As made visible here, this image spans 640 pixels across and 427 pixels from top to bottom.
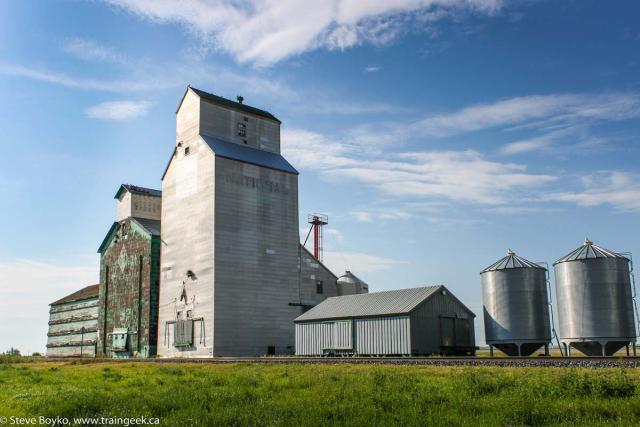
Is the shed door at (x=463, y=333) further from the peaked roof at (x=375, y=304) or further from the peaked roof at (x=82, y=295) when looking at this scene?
the peaked roof at (x=82, y=295)

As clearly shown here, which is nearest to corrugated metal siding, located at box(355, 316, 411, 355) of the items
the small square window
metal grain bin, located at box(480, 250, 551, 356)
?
metal grain bin, located at box(480, 250, 551, 356)

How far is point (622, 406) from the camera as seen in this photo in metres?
13.7

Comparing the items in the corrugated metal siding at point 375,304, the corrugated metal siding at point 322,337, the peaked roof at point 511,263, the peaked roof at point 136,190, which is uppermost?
the peaked roof at point 136,190

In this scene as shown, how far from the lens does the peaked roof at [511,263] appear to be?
39.7 m

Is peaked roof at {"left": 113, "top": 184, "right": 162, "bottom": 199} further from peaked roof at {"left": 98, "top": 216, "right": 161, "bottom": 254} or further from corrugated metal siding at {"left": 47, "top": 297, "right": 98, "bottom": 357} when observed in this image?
corrugated metal siding at {"left": 47, "top": 297, "right": 98, "bottom": 357}

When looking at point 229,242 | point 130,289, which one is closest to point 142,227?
point 130,289

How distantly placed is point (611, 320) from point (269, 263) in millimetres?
28880

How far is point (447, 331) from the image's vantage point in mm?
41219

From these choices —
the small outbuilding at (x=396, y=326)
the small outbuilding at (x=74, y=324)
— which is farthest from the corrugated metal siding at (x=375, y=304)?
the small outbuilding at (x=74, y=324)

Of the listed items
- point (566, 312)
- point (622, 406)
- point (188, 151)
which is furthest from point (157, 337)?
point (622, 406)

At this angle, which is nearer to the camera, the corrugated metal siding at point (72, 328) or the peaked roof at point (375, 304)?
the peaked roof at point (375, 304)

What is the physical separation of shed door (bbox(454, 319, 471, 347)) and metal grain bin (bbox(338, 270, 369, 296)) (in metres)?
19.1

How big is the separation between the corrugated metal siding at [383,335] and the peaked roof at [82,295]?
39.9 metres

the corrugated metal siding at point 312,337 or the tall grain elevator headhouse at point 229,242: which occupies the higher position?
the tall grain elevator headhouse at point 229,242
